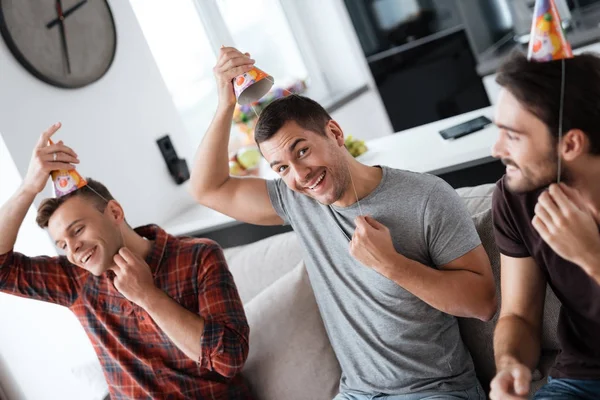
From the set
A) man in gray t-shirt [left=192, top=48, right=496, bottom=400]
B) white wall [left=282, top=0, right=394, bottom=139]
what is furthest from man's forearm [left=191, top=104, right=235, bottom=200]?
white wall [left=282, top=0, right=394, bottom=139]

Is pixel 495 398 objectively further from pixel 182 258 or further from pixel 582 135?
pixel 182 258

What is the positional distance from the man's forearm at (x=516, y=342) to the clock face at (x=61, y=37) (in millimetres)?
1944

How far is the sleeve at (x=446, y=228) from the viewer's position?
5.12 ft

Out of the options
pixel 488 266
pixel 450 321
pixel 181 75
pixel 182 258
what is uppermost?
pixel 181 75

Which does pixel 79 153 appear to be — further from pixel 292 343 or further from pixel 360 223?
pixel 360 223

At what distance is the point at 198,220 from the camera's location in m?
2.82

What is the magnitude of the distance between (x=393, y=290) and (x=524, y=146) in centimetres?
57

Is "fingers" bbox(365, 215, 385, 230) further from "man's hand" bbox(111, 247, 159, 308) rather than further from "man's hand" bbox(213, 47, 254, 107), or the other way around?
"man's hand" bbox(111, 247, 159, 308)

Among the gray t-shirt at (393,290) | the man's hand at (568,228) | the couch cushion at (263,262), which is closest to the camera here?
the man's hand at (568,228)

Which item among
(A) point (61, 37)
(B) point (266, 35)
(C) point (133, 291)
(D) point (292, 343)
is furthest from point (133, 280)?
(B) point (266, 35)

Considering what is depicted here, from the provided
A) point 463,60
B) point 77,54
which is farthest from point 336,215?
point 463,60

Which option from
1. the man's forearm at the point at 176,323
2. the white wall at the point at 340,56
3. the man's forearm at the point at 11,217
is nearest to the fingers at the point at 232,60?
the man's forearm at the point at 176,323

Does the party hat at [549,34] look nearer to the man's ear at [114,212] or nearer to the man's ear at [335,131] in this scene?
the man's ear at [335,131]

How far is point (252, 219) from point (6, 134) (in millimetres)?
1087
